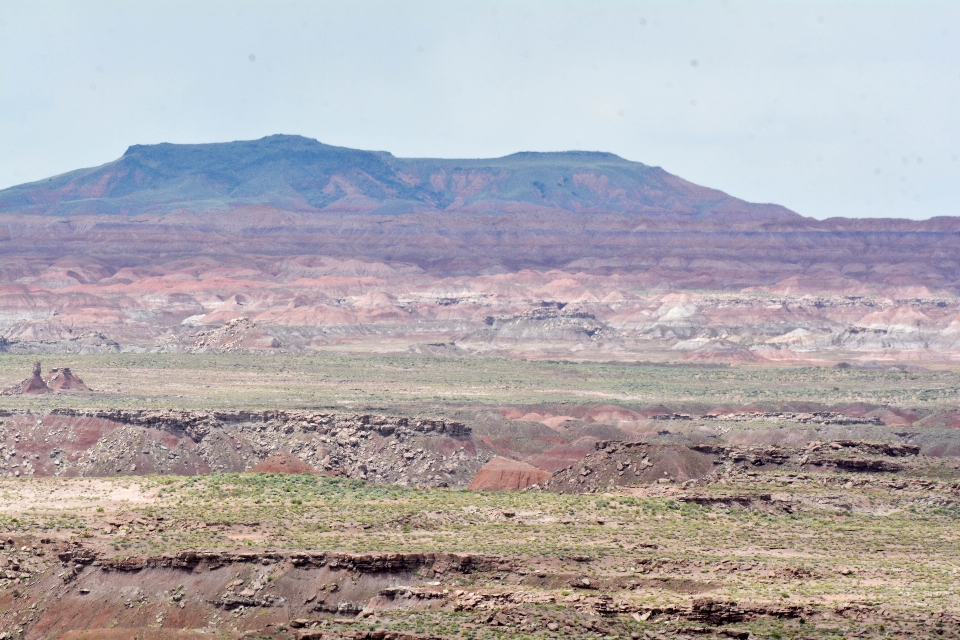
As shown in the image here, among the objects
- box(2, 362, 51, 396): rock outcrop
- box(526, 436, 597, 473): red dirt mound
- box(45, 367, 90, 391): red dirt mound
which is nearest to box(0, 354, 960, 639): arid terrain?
box(526, 436, 597, 473): red dirt mound

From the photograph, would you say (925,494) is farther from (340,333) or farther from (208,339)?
(340,333)

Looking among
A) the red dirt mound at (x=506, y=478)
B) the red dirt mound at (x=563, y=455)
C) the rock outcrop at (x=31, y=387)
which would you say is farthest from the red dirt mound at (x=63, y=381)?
the red dirt mound at (x=506, y=478)

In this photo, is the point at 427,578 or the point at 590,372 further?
the point at 590,372

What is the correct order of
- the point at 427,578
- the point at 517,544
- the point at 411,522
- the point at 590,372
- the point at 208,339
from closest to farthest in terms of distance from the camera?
the point at 427,578
the point at 517,544
the point at 411,522
the point at 590,372
the point at 208,339

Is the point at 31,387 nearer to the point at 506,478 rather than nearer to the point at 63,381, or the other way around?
the point at 63,381

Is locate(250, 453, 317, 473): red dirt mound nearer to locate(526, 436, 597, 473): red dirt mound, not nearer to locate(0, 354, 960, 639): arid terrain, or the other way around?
locate(0, 354, 960, 639): arid terrain

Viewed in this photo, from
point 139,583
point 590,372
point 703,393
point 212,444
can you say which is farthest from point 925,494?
point 590,372

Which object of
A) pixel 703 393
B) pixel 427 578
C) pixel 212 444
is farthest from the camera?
pixel 703 393

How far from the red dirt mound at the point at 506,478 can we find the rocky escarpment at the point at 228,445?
3759 mm

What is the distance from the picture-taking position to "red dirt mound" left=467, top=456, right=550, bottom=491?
63.0 meters

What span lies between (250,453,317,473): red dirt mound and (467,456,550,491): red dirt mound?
22.7 feet

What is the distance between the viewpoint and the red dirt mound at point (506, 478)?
6303cm

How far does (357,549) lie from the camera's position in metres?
40.4

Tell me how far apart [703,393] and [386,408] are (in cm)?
3801
